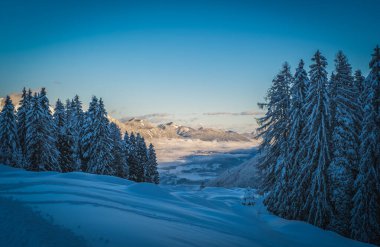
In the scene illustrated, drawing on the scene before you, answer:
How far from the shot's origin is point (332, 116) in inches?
779

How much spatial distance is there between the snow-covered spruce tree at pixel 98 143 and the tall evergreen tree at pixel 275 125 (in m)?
22.5

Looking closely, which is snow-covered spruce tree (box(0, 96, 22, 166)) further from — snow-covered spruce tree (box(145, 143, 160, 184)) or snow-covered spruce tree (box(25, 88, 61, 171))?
snow-covered spruce tree (box(145, 143, 160, 184))

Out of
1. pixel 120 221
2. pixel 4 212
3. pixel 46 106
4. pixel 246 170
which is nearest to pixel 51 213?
pixel 4 212

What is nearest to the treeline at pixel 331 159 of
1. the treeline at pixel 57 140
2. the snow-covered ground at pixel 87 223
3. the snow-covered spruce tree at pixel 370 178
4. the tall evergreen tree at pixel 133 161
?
the snow-covered spruce tree at pixel 370 178

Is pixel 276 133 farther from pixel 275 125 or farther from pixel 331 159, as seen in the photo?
pixel 331 159

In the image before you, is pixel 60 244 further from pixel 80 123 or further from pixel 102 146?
pixel 80 123

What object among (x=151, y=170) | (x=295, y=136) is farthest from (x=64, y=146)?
(x=295, y=136)

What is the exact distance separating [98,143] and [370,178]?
105 ft

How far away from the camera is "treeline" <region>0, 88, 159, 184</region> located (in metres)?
33.9

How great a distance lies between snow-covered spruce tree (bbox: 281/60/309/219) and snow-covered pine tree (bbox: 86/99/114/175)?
25700mm

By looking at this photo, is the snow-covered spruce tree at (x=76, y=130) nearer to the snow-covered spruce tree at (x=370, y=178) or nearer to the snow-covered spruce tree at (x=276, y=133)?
the snow-covered spruce tree at (x=276, y=133)

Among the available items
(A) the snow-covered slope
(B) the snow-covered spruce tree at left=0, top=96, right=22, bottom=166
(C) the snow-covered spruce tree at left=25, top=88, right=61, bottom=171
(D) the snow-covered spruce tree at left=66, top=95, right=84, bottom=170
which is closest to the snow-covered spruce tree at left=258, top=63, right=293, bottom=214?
(C) the snow-covered spruce tree at left=25, top=88, right=61, bottom=171

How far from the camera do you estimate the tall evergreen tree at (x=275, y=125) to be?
22750 mm

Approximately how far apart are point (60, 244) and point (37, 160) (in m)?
32.9
